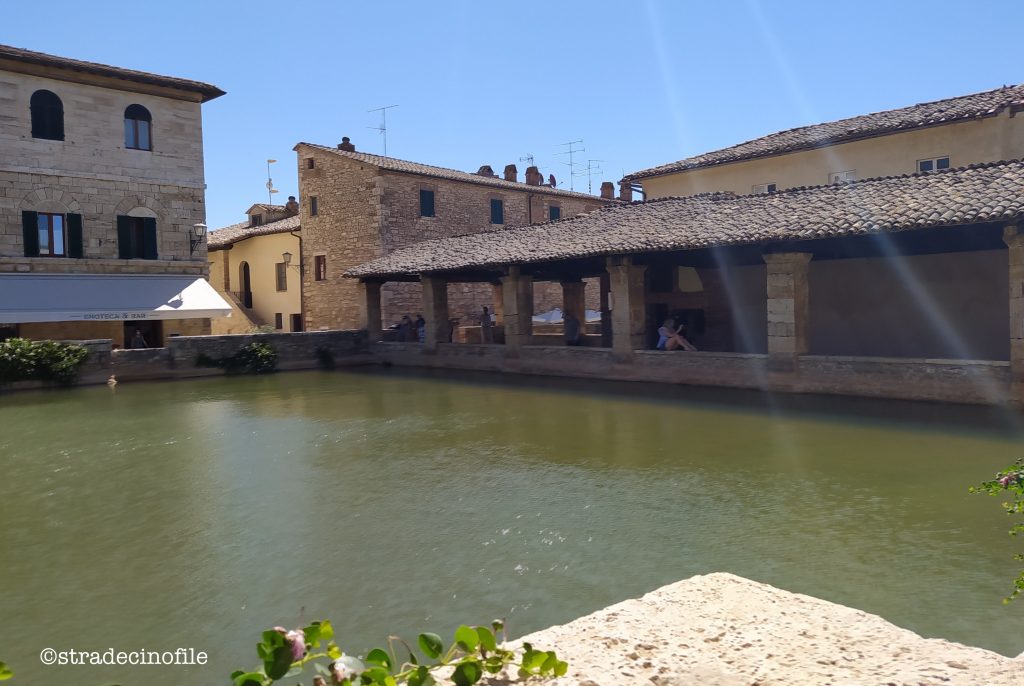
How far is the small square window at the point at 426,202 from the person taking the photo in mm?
28453

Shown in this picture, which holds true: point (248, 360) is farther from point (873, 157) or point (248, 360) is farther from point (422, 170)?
point (873, 157)

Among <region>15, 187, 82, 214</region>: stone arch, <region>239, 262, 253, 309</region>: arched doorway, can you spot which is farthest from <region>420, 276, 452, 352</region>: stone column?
<region>239, 262, 253, 309</region>: arched doorway

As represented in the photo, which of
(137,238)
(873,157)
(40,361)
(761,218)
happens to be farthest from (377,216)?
(873,157)

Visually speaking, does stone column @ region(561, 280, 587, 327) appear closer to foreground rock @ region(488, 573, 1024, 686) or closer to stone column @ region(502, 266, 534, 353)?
stone column @ region(502, 266, 534, 353)

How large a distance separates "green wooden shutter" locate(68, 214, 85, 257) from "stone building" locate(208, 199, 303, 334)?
9367 mm

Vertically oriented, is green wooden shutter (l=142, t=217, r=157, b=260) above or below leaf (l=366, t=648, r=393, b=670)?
above

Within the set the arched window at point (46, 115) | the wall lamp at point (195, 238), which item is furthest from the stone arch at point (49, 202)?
the wall lamp at point (195, 238)

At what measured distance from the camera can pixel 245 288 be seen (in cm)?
3375

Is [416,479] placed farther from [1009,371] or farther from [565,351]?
[565,351]

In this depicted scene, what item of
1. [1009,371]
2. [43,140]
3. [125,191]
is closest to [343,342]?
[125,191]

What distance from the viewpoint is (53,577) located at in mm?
5301

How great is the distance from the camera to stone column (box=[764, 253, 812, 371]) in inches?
549

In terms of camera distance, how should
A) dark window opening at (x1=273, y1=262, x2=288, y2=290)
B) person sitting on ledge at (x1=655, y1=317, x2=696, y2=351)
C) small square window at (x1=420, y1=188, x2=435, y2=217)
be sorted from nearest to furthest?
person sitting on ledge at (x1=655, y1=317, x2=696, y2=351)
small square window at (x1=420, y1=188, x2=435, y2=217)
dark window opening at (x1=273, y1=262, x2=288, y2=290)

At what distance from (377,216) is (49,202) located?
32.7 feet
